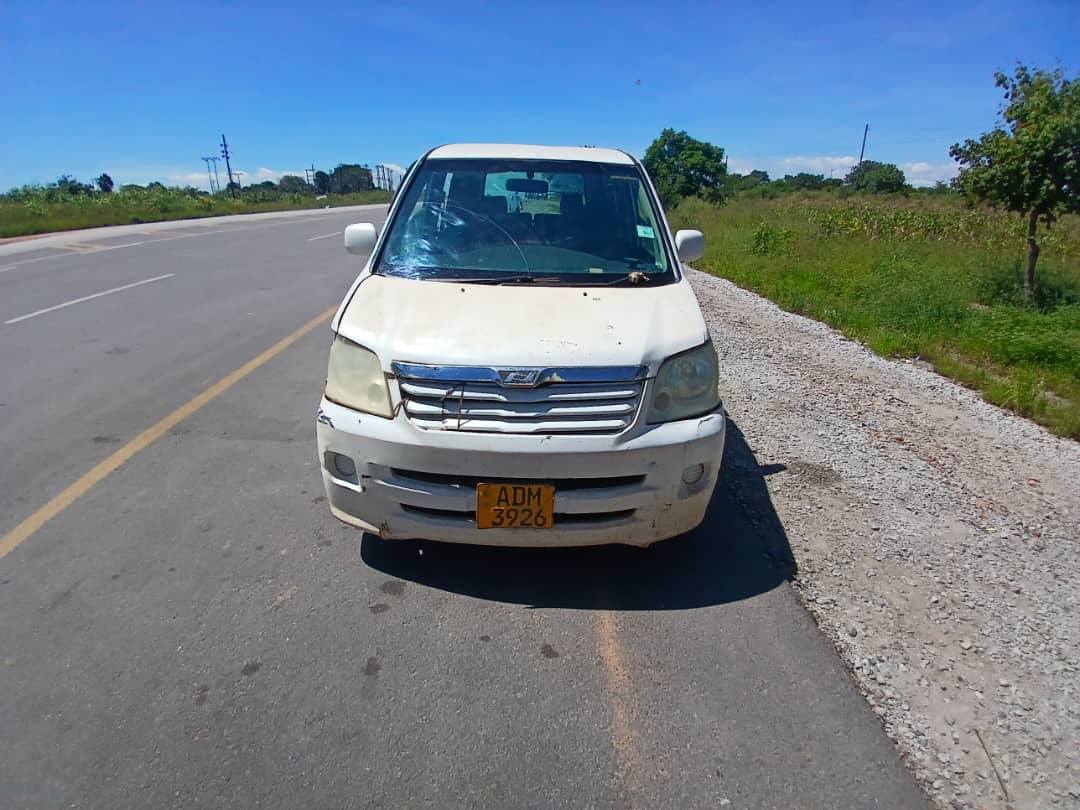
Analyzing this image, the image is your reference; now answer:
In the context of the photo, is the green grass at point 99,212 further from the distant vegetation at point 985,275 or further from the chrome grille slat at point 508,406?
the chrome grille slat at point 508,406

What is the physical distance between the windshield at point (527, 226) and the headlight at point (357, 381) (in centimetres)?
77

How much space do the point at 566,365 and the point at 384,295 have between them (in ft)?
3.68

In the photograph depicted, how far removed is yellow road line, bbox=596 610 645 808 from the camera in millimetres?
2156

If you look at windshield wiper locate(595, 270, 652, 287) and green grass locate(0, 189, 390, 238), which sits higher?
windshield wiper locate(595, 270, 652, 287)

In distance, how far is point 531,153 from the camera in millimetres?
4500

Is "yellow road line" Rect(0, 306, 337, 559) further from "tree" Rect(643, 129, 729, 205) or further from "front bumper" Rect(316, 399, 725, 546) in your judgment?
"tree" Rect(643, 129, 729, 205)

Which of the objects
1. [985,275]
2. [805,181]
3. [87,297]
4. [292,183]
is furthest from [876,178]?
[292,183]

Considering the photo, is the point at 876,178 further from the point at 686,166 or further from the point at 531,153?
the point at 531,153

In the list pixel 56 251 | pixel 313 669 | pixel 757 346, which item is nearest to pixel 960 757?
pixel 313 669

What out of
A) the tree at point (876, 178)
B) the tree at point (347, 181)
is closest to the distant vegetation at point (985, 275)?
the tree at point (876, 178)

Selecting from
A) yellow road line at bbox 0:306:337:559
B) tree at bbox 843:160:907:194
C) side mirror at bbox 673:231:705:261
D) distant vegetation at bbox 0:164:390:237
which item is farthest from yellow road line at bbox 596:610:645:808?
tree at bbox 843:160:907:194

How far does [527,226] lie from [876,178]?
192ft

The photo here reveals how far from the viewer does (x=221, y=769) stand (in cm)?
213

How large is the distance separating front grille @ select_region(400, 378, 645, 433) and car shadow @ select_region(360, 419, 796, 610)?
84 centimetres
